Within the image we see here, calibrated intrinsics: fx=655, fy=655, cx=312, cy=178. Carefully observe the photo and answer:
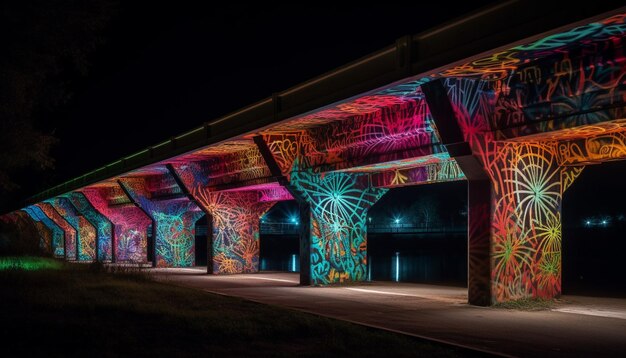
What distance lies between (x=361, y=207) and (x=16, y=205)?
5368 centimetres

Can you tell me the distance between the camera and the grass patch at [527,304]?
14.7 m

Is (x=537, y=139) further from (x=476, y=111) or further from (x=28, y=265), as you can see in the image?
(x=28, y=265)

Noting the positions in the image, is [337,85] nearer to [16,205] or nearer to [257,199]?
[257,199]

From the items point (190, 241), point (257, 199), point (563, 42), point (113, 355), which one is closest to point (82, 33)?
point (113, 355)

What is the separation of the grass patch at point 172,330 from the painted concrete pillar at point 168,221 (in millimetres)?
19748

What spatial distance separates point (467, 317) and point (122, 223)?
34834 mm

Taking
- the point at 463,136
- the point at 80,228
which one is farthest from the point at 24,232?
the point at 463,136

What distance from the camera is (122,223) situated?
44125 mm

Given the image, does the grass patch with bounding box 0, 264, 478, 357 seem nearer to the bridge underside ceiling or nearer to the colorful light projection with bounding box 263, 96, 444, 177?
the bridge underside ceiling

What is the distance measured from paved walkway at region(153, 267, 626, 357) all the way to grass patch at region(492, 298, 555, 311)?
0.26 m

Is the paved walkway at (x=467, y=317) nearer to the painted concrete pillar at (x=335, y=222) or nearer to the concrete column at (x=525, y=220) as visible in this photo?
the concrete column at (x=525, y=220)

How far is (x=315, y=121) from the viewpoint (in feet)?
61.0

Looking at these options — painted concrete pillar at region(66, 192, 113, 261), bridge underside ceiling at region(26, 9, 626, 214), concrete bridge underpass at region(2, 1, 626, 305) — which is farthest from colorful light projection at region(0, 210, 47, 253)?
bridge underside ceiling at region(26, 9, 626, 214)

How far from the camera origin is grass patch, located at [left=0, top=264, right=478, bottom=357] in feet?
29.7
